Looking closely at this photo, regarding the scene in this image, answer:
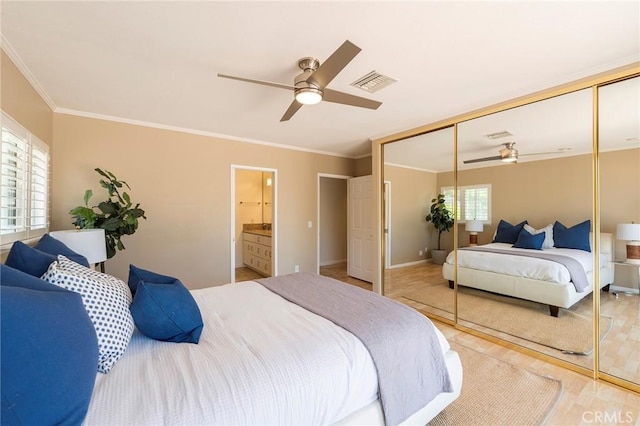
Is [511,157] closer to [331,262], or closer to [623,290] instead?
[623,290]

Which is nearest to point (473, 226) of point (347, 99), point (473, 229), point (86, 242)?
point (473, 229)

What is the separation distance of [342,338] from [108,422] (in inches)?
36.8

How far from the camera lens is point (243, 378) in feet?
3.42

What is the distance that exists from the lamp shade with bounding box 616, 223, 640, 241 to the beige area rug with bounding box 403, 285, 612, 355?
67 cm

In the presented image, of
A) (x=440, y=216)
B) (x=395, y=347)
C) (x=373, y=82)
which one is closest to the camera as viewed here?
(x=395, y=347)

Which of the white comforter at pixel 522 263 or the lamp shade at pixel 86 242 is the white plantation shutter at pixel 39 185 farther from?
the white comforter at pixel 522 263

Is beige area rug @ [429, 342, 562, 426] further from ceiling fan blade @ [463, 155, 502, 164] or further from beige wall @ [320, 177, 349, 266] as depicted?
beige wall @ [320, 177, 349, 266]

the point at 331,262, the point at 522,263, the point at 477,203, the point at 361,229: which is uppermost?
the point at 477,203

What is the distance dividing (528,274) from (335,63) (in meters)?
2.79

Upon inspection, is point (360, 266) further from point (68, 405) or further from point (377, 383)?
point (68, 405)

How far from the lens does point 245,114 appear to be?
3154mm

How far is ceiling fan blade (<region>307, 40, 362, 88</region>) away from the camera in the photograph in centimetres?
150
